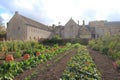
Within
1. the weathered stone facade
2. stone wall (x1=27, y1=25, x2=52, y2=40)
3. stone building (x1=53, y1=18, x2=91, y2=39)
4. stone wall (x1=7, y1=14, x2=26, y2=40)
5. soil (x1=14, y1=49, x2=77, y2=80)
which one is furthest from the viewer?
stone building (x1=53, y1=18, x2=91, y2=39)

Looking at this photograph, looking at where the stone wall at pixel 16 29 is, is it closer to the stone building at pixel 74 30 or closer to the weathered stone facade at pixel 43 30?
the weathered stone facade at pixel 43 30

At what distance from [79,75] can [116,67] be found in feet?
13.9

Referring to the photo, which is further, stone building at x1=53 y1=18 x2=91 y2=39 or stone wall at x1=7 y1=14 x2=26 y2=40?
stone building at x1=53 y1=18 x2=91 y2=39

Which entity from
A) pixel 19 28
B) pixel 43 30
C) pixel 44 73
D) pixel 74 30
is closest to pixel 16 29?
pixel 19 28

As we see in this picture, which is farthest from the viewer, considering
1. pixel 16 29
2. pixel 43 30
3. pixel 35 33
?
pixel 43 30

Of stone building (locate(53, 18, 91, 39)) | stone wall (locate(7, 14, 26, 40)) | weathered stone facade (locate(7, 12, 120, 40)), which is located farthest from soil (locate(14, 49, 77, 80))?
stone building (locate(53, 18, 91, 39))

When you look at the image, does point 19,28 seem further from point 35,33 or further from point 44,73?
point 44,73

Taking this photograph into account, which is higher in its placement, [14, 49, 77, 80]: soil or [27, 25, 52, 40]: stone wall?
[27, 25, 52, 40]: stone wall

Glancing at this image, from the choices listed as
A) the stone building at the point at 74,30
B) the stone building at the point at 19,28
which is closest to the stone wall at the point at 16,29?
the stone building at the point at 19,28

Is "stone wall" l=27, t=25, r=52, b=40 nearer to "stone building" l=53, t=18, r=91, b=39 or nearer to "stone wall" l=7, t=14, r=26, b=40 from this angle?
"stone wall" l=7, t=14, r=26, b=40

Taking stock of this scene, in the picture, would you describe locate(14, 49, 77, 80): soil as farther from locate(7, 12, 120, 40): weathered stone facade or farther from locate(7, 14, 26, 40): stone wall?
locate(7, 14, 26, 40): stone wall

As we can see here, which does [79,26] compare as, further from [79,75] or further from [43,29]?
[79,75]

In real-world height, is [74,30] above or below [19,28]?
below

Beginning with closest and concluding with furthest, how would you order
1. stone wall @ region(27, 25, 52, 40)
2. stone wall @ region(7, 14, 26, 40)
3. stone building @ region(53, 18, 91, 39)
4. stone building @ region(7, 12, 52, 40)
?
stone building @ region(7, 12, 52, 40), stone wall @ region(7, 14, 26, 40), stone wall @ region(27, 25, 52, 40), stone building @ region(53, 18, 91, 39)
